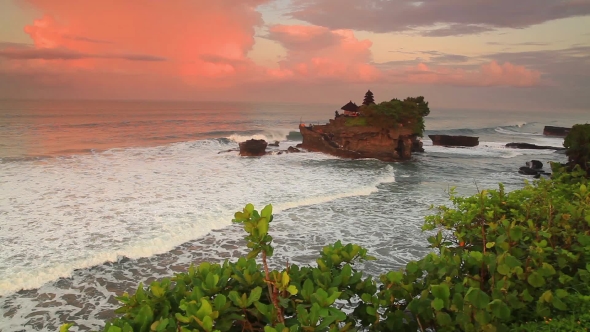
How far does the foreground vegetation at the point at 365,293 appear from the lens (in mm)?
2340

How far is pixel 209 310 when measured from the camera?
2.17m

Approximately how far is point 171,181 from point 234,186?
3.95 metres

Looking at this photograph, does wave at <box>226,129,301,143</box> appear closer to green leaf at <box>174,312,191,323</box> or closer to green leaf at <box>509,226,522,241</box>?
green leaf at <box>509,226,522,241</box>

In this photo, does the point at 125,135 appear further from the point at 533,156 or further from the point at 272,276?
the point at 272,276

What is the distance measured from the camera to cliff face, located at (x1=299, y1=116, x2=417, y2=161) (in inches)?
1336

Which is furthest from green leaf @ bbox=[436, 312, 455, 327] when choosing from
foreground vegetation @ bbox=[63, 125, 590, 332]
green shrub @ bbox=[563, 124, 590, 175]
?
green shrub @ bbox=[563, 124, 590, 175]

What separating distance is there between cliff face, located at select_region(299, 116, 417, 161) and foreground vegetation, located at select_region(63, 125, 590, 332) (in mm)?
30654

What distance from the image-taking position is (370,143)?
113ft

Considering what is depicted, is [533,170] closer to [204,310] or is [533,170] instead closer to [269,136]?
[204,310]

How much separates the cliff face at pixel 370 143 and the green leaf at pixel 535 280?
103 ft

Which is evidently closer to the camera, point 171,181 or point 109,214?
point 109,214

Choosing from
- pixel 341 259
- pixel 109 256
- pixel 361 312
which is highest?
pixel 341 259

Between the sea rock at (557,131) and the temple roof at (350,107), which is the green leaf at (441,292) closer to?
the temple roof at (350,107)

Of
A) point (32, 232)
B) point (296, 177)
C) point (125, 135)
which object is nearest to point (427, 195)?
point (296, 177)
